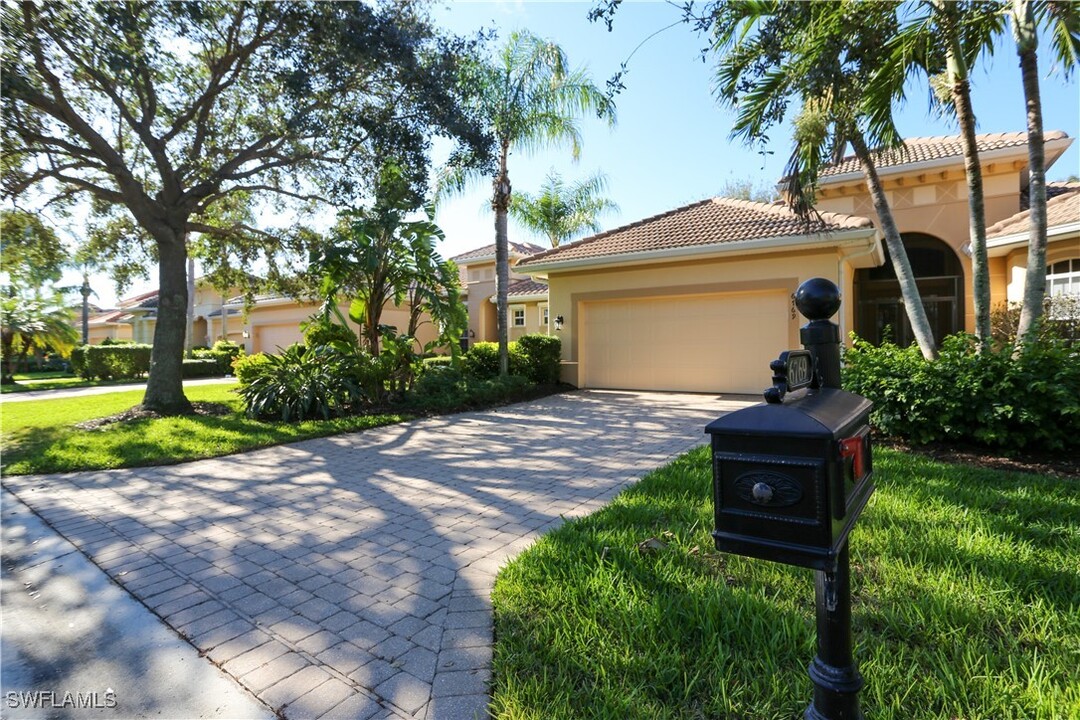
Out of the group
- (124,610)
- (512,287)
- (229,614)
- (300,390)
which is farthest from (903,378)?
(512,287)

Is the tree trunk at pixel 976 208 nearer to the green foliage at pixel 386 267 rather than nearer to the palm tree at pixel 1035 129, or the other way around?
the palm tree at pixel 1035 129

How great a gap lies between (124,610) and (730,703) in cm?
324

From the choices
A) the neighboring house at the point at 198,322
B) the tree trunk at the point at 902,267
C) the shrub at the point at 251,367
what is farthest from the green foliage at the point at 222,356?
the tree trunk at the point at 902,267

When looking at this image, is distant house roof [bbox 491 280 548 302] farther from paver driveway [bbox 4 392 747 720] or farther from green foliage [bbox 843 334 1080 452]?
green foliage [bbox 843 334 1080 452]

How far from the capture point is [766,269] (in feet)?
37.4

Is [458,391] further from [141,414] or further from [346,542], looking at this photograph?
[346,542]

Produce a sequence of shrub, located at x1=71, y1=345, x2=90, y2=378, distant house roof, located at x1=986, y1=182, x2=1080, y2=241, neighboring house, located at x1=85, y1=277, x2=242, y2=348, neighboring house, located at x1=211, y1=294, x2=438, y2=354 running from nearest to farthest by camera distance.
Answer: distant house roof, located at x1=986, y1=182, x2=1080, y2=241 → shrub, located at x1=71, y1=345, x2=90, y2=378 → neighboring house, located at x1=211, y1=294, x2=438, y2=354 → neighboring house, located at x1=85, y1=277, x2=242, y2=348

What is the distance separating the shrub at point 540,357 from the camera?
13.5m

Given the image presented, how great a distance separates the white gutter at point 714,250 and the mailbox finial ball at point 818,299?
10.0 meters

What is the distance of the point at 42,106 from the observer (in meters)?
7.76

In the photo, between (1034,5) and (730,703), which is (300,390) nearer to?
(730,703)

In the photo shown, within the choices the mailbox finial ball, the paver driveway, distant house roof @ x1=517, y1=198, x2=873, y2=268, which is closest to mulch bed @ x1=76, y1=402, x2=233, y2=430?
the paver driveway

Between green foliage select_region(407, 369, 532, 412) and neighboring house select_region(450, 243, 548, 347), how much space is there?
11.1m

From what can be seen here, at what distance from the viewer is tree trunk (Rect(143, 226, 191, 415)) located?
9.83 m
